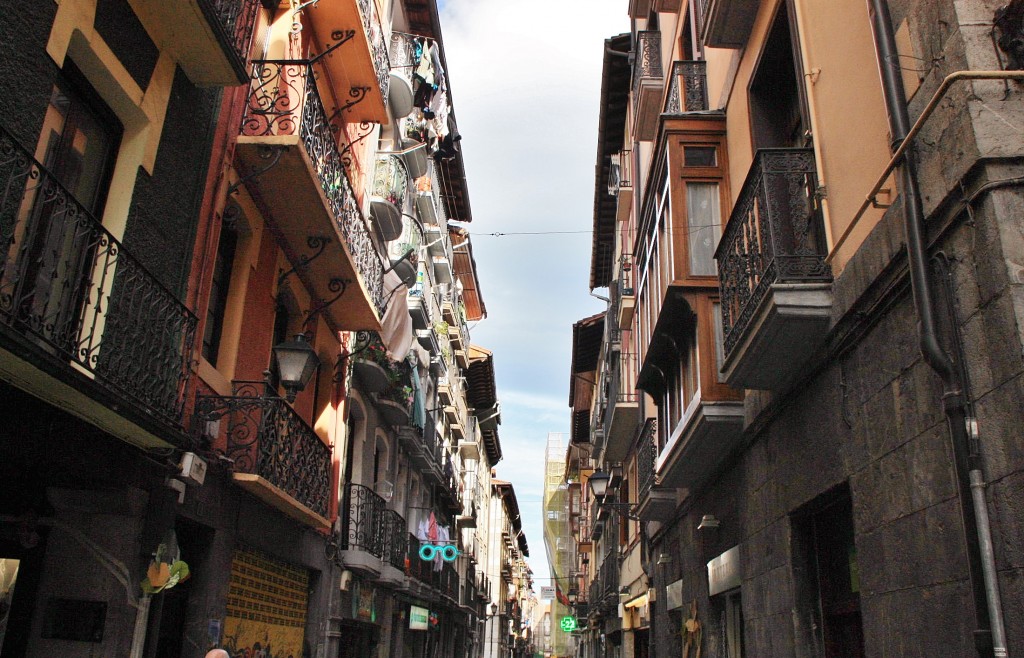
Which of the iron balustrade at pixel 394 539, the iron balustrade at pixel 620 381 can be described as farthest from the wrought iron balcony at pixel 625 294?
the iron balustrade at pixel 394 539

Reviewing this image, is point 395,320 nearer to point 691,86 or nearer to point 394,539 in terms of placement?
point 394,539

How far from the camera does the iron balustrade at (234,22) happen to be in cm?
675

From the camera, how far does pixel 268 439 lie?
8.62 meters

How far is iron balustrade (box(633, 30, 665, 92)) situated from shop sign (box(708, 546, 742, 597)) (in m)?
9.27

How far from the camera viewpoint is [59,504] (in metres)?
6.22

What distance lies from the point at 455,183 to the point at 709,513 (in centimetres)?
1813

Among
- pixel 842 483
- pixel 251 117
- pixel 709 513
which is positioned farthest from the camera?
pixel 709 513

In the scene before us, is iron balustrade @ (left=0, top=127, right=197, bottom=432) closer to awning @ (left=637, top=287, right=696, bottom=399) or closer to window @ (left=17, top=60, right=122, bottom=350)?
window @ (left=17, top=60, right=122, bottom=350)

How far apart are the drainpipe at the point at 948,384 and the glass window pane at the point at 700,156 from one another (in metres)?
4.99

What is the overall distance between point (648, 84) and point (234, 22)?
9095 millimetres

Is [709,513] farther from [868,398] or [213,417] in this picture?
[213,417]

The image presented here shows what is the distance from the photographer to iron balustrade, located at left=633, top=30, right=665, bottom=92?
50.4 ft

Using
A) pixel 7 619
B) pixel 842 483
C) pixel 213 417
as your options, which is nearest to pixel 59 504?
pixel 7 619

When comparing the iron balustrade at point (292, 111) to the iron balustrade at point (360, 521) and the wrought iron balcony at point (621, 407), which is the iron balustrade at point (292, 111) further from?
the wrought iron balcony at point (621, 407)
